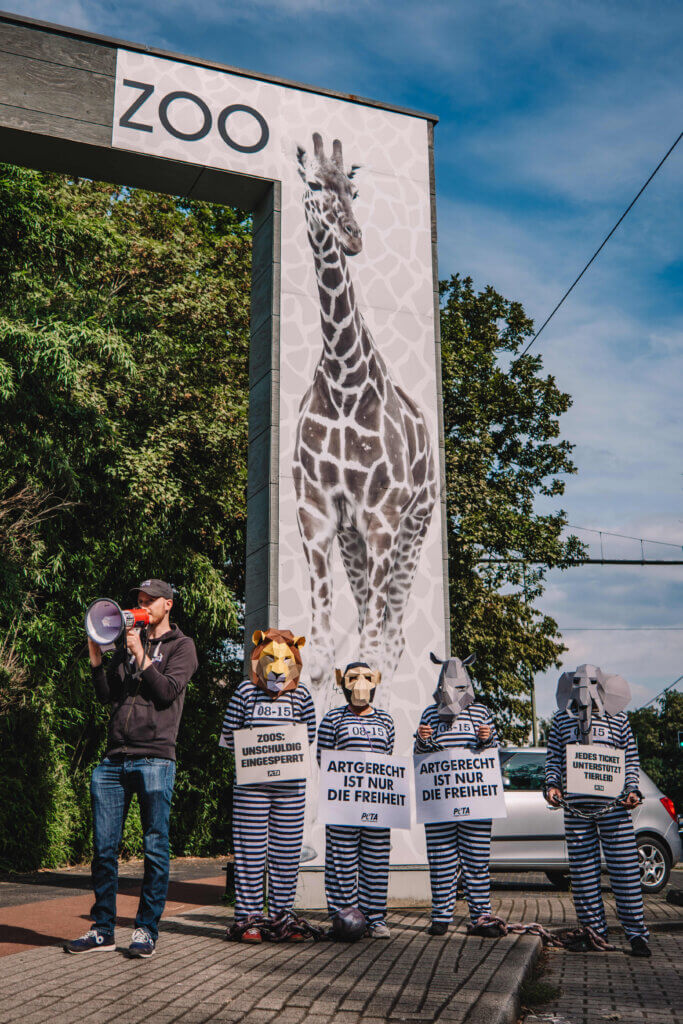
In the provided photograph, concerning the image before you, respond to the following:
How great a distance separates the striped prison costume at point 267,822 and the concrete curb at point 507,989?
156 centimetres

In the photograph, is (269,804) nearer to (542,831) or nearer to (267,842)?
(267,842)

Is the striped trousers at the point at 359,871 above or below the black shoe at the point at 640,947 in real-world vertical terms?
above

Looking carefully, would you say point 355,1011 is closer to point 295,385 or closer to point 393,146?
point 295,385

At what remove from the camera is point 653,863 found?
39.8 feet

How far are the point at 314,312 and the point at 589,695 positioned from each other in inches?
185

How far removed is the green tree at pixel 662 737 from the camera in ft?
172

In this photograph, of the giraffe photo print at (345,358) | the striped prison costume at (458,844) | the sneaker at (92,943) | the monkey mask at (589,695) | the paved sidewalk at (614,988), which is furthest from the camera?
the giraffe photo print at (345,358)

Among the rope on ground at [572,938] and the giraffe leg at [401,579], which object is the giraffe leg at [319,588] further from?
the rope on ground at [572,938]

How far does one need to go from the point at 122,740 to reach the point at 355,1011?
2262 mm

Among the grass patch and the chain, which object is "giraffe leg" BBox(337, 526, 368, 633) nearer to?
the chain

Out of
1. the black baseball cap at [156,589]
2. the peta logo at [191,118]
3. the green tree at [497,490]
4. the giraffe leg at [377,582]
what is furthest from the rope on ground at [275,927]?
the green tree at [497,490]

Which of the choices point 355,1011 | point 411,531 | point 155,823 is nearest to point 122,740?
point 155,823

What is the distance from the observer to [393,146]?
1079cm

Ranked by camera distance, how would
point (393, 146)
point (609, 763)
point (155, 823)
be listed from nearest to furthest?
point (155, 823), point (609, 763), point (393, 146)
